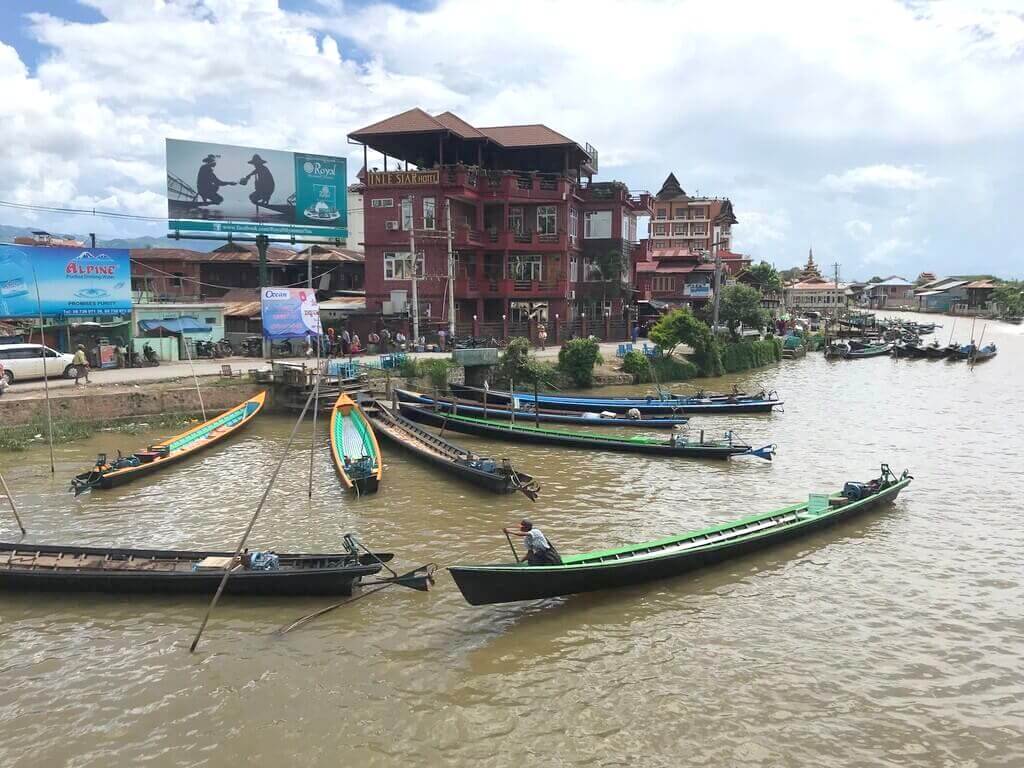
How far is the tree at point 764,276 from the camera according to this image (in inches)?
3393

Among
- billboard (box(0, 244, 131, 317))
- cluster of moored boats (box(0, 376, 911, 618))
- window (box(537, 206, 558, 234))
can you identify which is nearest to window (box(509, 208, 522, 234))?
window (box(537, 206, 558, 234))

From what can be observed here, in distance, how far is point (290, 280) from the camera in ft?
188

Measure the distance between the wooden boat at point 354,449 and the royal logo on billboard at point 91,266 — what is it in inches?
610

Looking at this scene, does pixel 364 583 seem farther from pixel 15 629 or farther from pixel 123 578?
pixel 15 629

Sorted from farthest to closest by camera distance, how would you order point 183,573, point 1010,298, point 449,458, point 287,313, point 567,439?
point 1010,298 < point 287,313 < point 567,439 < point 449,458 < point 183,573

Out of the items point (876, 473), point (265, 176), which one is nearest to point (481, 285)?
point (265, 176)

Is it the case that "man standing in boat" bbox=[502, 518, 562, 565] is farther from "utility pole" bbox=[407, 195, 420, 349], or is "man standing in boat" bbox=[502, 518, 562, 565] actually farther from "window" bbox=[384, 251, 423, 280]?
"window" bbox=[384, 251, 423, 280]

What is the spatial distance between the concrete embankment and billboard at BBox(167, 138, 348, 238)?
1571cm

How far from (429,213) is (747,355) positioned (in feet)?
86.8

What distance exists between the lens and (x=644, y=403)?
107 ft

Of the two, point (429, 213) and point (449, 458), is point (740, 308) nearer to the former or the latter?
point (429, 213)

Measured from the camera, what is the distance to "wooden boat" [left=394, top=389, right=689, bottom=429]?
29906 millimetres

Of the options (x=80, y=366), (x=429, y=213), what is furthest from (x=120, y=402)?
(x=429, y=213)

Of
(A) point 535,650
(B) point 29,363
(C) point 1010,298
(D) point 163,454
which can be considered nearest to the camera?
(A) point 535,650
